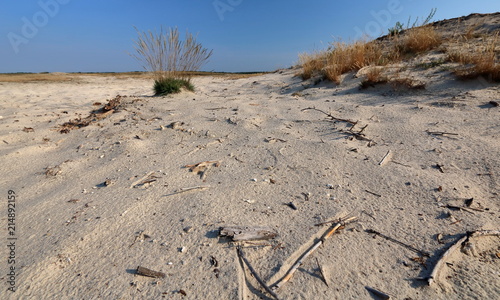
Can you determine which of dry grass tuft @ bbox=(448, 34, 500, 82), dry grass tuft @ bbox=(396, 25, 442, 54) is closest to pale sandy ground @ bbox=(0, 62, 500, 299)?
dry grass tuft @ bbox=(448, 34, 500, 82)

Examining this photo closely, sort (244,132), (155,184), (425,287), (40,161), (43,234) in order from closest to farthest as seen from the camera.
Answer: (425,287) < (43,234) < (155,184) < (40,161) < (244,132)

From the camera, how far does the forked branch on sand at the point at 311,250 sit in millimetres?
1079

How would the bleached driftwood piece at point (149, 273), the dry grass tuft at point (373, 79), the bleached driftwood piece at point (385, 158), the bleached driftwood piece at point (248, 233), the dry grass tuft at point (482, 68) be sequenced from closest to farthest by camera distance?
the bleached driftwood piece at point (149, 273) < the bleached driftwood piece at point (248, 233) < the bleached driftwood piece at point (385, 158) < the dry grass tuft at point (482, 68) < the dry grass tuft at point (373, 79)

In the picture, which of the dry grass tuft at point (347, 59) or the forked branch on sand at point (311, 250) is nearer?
the forked branch on sand at point (311, 250)

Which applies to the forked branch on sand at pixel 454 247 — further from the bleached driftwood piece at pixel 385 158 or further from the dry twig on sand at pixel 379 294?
the bleached driftwood piece at pixel 385 158

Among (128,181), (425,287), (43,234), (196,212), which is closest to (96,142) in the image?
(128,181)

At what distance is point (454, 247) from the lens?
3.91 feet

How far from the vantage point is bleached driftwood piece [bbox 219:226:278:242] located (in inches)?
51.3

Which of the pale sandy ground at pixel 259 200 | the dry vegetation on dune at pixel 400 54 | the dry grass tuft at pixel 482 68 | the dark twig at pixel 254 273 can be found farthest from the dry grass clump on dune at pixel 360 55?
the dark twig at pixel 254 273

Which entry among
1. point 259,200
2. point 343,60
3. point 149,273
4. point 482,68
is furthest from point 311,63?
point 149,273

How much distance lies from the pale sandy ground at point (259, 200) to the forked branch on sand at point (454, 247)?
1.0 inches

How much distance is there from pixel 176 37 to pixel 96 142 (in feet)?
9.30

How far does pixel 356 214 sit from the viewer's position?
1448 mm

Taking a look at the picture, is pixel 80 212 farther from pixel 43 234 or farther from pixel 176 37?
pixel 176 37
